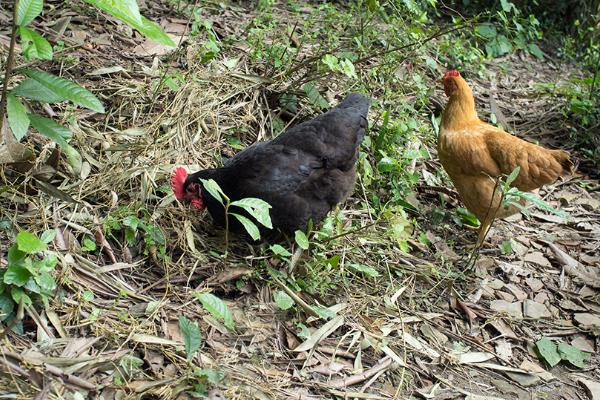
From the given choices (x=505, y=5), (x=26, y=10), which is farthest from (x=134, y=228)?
(x=505, y=5)

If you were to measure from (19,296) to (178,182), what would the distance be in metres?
1.34

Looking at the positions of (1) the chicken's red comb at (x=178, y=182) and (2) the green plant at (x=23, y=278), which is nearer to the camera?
(2) the green plant at (x=23, y=278)

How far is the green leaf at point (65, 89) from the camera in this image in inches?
106

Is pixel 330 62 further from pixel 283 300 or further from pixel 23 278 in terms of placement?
pixel 23 278

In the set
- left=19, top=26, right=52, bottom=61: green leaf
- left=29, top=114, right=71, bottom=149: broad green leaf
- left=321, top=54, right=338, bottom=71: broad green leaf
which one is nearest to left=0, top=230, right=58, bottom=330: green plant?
left=29, top=114, right=71, bottom=149: broad green leaf

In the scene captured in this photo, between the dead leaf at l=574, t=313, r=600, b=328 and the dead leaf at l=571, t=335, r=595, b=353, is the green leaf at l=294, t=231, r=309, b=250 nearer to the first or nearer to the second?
the dead leaf at l=571, t=335, r=595, b=353

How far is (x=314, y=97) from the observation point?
5047mm

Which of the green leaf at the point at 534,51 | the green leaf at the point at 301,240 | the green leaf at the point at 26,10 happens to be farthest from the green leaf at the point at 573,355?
the green leaf at the point at 534,51

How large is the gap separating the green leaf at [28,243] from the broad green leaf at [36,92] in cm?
63

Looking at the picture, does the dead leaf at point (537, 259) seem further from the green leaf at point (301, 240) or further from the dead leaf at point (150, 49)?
the dead leaf at point (150, 49)

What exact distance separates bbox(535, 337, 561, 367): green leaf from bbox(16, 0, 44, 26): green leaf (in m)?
3.36

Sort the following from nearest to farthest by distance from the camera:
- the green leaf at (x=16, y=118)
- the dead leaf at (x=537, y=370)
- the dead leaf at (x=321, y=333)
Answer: the green leaf at (x=16, y=118) → the dead leaf at (x=321, y=333) → the dead leaf at (x=537, y=370)

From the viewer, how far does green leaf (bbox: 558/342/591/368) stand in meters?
3.96

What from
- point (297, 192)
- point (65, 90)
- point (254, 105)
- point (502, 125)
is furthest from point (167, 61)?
point (502, 125)
